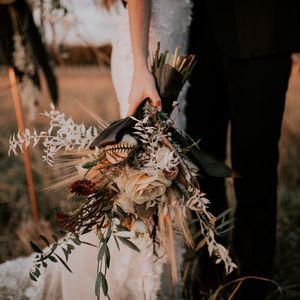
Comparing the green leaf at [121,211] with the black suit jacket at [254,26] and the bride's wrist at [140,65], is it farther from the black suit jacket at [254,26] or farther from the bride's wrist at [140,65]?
the black suit jacket at [254,26]

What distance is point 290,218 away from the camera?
269 centimetres

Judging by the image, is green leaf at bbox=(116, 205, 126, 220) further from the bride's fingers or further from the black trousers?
the black trousers

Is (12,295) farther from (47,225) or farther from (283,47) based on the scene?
(283,47)

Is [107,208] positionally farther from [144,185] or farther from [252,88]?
[252,88]

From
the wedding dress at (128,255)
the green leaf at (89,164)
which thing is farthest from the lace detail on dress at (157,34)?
the green leaf at (89,164)

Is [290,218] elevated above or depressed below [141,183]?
below

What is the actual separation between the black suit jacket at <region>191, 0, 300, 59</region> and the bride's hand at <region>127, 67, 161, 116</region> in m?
0.29

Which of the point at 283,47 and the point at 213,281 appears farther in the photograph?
the point at 213,281

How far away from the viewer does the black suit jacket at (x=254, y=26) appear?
128cm

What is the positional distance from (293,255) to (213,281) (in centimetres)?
71

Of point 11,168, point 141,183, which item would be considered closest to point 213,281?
point 141,183

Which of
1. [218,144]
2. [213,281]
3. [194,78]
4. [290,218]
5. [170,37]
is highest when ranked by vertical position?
[170,37]

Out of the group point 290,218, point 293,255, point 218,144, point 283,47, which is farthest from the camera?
point 290,218

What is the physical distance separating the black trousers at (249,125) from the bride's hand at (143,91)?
0.31 m
